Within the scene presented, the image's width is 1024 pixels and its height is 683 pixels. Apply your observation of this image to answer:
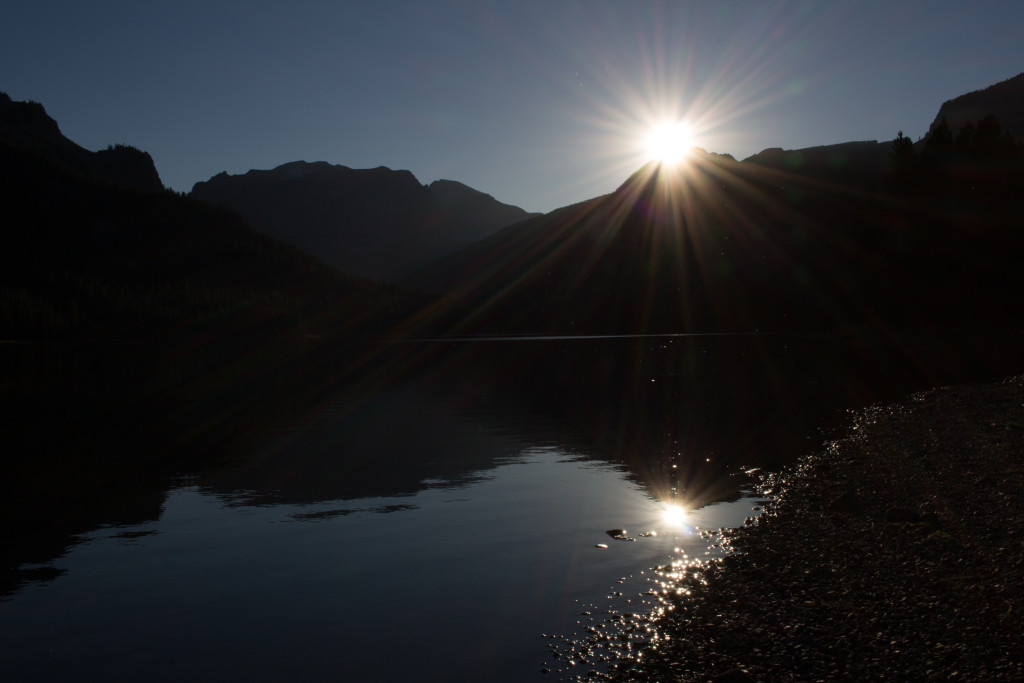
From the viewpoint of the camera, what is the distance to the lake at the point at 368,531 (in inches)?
321

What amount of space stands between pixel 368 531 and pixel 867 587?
8356mm

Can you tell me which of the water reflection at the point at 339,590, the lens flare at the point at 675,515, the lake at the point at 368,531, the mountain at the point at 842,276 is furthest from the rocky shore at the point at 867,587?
the mountain at the point at 842,276

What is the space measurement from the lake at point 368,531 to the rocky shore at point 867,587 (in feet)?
2.46

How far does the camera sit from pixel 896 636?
7449mm

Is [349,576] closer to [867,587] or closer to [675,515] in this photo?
[675,515]

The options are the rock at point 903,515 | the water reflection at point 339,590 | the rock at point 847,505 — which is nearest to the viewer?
the water reflection at point 339,590

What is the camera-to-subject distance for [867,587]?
8.76 metres

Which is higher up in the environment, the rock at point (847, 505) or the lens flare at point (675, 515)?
the rock at point (847, 505)

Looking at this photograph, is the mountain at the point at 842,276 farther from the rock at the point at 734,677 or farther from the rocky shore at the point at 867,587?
the rock at the point at 734,677

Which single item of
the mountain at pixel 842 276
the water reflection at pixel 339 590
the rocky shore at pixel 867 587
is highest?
the mountain at pixel 842 276

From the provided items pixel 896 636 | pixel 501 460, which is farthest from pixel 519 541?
pixel 501 460

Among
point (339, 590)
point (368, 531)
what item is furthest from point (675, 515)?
point (339, 590)

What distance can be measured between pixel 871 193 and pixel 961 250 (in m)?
36.7

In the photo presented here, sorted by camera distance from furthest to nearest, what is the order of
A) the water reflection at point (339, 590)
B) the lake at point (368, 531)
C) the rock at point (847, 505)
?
the rock at point (847, 505) → the lake at point (368, 531) → the water reflection at point (339, 590)
